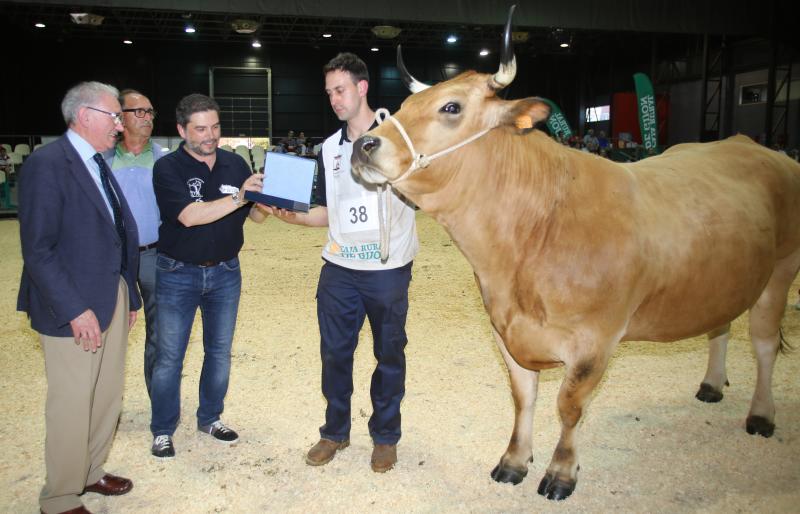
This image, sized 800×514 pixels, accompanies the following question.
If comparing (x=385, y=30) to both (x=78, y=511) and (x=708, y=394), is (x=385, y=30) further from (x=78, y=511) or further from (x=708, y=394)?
(x=78, y=511)

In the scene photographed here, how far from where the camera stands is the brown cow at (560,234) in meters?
2.65

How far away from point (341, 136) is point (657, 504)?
246 centimetres

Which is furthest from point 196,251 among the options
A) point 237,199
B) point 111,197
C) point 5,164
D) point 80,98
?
point 5,164

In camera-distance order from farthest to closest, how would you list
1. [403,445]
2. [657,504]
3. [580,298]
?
[403,445], [657,504], [580,298]

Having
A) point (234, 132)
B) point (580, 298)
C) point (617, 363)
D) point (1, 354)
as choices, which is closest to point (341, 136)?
point (580, 298)

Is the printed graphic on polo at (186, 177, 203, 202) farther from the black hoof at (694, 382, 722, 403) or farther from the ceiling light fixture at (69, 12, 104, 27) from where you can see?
the ceiling light fixture at (69, 12, 104, 27)

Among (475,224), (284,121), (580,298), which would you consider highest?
(284,121)

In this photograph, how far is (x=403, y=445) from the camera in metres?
3.66

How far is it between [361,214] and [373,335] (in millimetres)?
680

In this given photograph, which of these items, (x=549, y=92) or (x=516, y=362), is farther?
(x=549, y=92)

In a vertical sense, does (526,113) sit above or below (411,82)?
below

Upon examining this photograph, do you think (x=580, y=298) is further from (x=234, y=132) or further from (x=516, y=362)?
(x=234, y=132)

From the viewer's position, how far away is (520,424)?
3348 millimetres

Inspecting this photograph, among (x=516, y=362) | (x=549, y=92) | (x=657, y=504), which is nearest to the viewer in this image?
(x=657, y=504)
